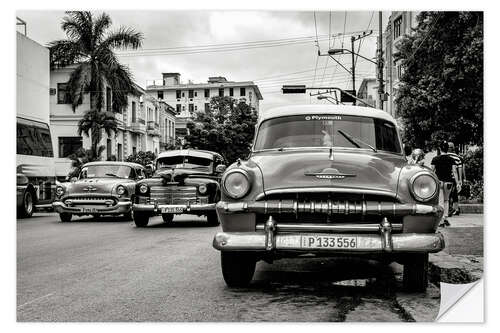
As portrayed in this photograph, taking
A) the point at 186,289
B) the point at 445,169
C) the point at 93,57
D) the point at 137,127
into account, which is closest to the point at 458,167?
the point at 445,169

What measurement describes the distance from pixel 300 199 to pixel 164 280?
1724 millimetres

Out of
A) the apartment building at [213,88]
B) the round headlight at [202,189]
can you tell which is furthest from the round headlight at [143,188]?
the apartment building at [213,88]

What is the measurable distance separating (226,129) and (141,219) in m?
7.29

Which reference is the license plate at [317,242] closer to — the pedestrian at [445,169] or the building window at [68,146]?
the pedestrian at [445,169]

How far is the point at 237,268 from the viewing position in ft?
17.5

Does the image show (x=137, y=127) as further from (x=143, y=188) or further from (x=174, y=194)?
(x=174, y=194)

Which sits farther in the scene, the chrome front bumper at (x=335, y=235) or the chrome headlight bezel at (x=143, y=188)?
the chrome headlight bezel at (x=143, y=188)

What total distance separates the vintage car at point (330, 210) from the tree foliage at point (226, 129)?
4.90m

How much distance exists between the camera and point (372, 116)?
20.2 feet

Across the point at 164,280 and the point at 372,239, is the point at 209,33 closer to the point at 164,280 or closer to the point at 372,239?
the point at 164,280

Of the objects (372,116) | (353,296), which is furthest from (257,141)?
(353,296)

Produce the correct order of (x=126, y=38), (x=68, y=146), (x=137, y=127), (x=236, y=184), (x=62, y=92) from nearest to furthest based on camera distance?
(x=236, y=184), (x=126, y=38), (x=62, y=92), (x=68, y=146), (x=137, y=127)

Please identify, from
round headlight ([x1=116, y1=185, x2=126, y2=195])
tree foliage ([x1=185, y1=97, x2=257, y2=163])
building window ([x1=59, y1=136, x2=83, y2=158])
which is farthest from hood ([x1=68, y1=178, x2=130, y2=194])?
tree foliage ([x1=185, y1=97, x2=257, y2=163])

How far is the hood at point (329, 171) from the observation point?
15.9 feet
